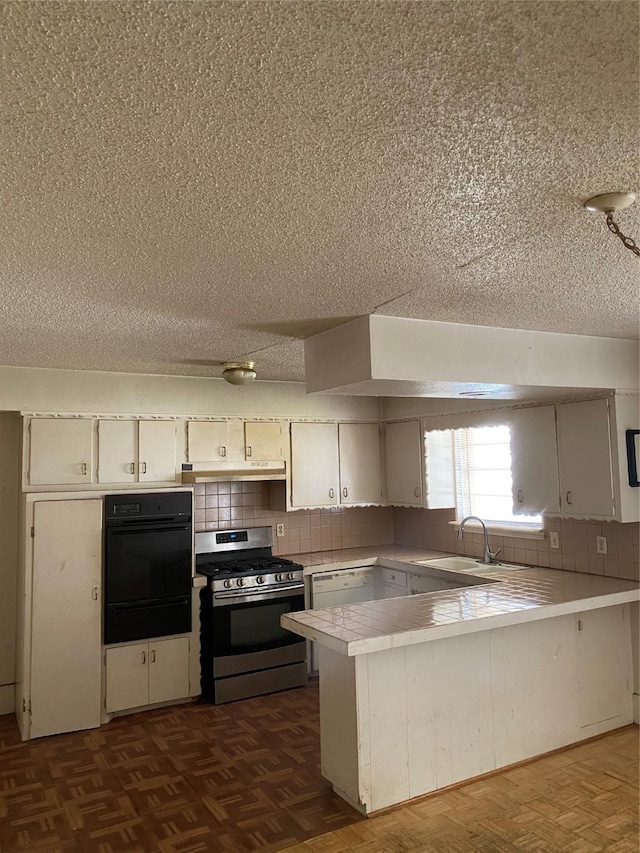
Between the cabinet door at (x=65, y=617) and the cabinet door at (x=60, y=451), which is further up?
the cabinet door at (x=60, y=451)

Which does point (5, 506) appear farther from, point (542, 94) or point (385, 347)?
point (542, 94)

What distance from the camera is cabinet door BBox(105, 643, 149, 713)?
14.0 ft

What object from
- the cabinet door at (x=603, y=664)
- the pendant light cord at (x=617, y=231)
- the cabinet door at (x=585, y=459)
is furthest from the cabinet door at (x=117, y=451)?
the pendant light cord at (x=617, y=231)

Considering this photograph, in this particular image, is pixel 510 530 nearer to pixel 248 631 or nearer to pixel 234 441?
pixel 248 631

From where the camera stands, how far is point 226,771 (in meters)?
3.46

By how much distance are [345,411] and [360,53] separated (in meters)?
4.57

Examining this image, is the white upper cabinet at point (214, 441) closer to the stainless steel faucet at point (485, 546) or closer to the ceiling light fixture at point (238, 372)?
the ceiling light fixture at point (238, 372)

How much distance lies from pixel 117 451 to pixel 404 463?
95.2 inches

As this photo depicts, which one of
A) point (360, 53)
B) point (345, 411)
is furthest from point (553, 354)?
point (360, 53)

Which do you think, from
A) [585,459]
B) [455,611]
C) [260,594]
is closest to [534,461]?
[585,459]

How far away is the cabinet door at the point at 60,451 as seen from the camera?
13.8 ft

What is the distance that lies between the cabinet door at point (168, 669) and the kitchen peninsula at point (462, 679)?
63.3 inches

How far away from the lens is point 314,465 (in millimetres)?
5324

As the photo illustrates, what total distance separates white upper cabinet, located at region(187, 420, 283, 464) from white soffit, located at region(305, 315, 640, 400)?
5.75 ft
